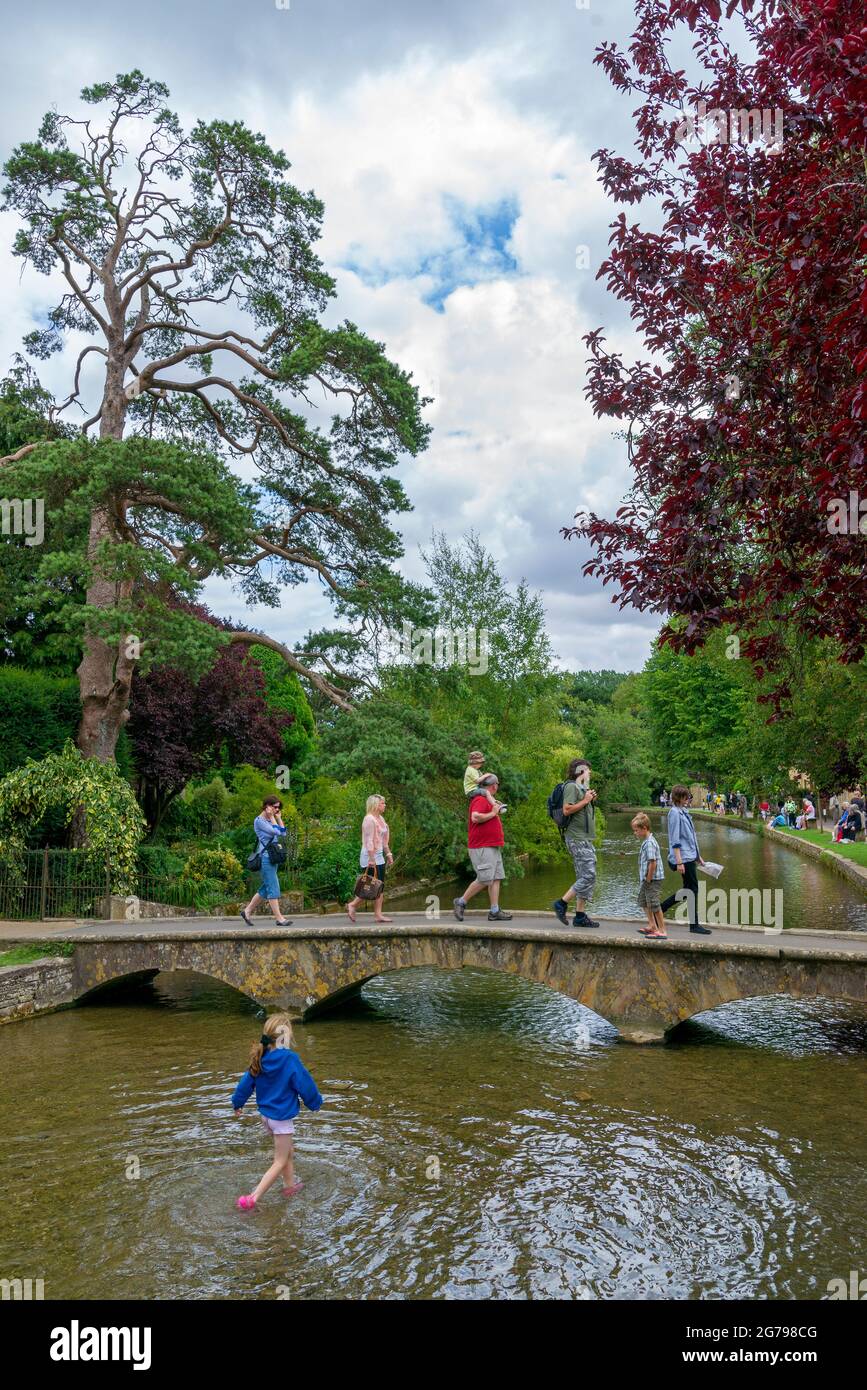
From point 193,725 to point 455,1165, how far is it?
15.4m

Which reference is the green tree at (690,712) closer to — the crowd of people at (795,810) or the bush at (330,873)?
the crowd of people at (795,810)

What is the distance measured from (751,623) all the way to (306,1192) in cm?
545

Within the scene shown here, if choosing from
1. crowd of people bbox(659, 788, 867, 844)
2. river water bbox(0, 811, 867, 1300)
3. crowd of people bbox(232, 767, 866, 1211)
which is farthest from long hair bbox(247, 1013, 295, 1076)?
crowd of people bbox(659, 788, 867, 844)

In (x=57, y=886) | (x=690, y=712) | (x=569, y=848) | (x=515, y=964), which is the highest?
(x=690, y=712)

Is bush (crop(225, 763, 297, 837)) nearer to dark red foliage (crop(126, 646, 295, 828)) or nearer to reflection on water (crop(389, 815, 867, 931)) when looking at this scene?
dark red foliage (crop(126, 646, 295, 828))

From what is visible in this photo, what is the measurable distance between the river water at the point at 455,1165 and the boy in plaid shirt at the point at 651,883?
1.35 metres

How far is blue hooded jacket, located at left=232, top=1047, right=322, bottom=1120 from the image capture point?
21.0 ft

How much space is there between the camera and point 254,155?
18.1m

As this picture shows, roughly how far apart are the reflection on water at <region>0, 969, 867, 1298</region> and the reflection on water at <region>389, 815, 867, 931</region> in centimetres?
777

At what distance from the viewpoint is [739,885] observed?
25500mm
